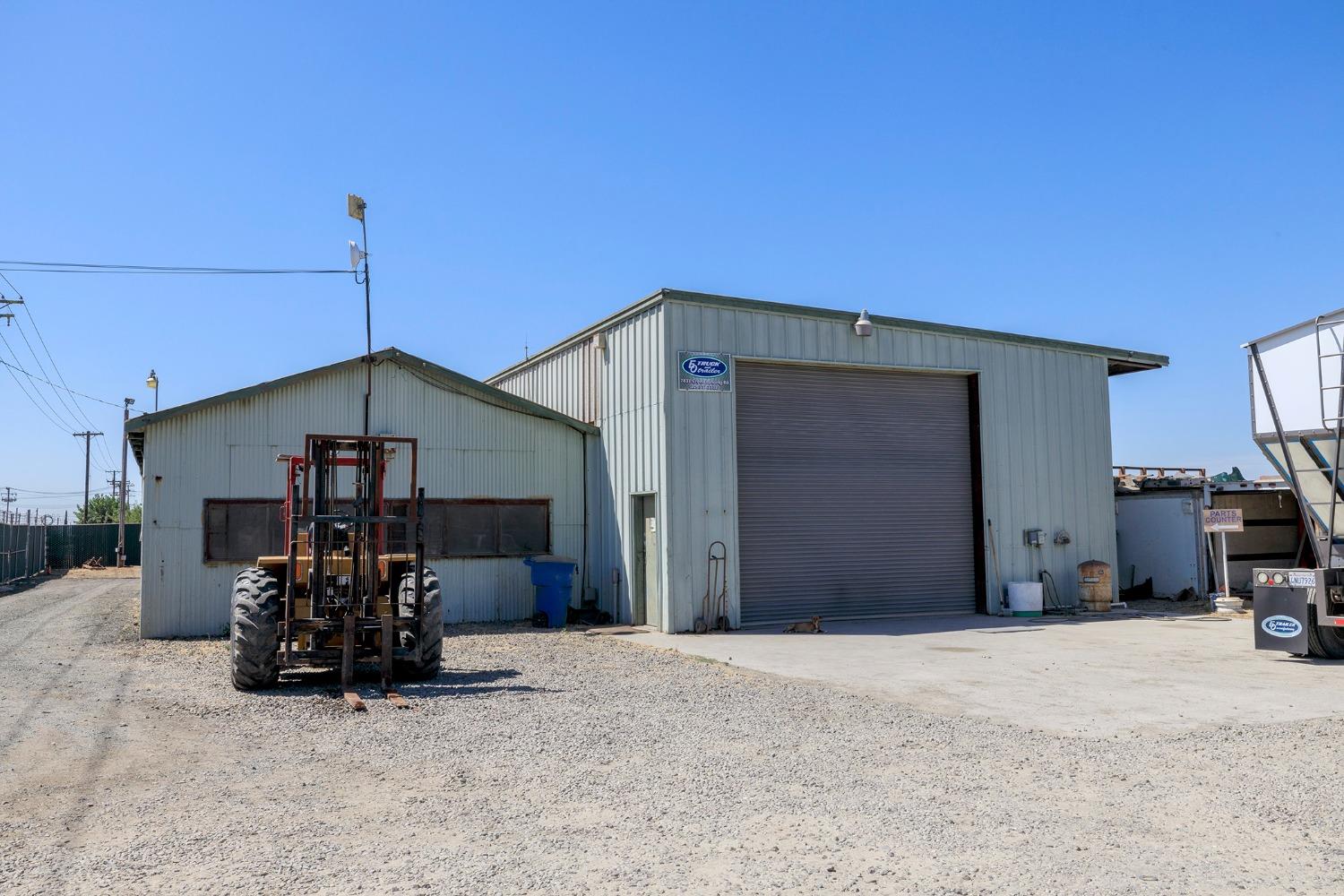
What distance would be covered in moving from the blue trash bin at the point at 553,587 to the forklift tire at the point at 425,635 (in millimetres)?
6068

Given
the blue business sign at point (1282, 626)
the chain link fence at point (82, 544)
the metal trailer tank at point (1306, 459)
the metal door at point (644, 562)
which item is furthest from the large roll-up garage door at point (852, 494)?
the chain link fence at point (82, 544)

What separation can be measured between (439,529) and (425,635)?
23.5 feet

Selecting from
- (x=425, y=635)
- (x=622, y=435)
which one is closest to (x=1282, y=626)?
(x=425, y=635)

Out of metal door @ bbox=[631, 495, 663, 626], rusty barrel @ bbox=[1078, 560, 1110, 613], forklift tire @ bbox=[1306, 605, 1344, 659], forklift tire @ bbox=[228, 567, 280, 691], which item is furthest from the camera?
rusty barrel @ bbox=[1078, 560, 1110, 613]

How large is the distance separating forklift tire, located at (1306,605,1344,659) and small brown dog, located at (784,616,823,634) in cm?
Result: 669

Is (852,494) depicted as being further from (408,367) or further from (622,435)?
(408,367)

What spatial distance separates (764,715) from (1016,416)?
42.3ft

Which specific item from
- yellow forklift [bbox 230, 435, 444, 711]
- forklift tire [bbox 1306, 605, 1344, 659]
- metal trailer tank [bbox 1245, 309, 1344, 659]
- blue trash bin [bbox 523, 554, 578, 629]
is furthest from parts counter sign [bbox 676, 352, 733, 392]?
forklift tire [bbox 1306, 605, 1344, 659]

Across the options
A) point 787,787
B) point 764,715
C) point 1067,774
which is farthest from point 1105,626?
point 787,787

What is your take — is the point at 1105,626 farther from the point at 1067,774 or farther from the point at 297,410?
the point at 297,410

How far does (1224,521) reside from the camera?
1944cm

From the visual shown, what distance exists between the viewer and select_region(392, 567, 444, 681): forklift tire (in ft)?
37.4

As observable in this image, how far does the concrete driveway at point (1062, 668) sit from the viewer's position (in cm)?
945

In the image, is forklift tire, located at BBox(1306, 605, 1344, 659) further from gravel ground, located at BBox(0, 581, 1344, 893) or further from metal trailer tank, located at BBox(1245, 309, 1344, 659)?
gravel ground, located at BBox(0, 581, 1344, 893)
